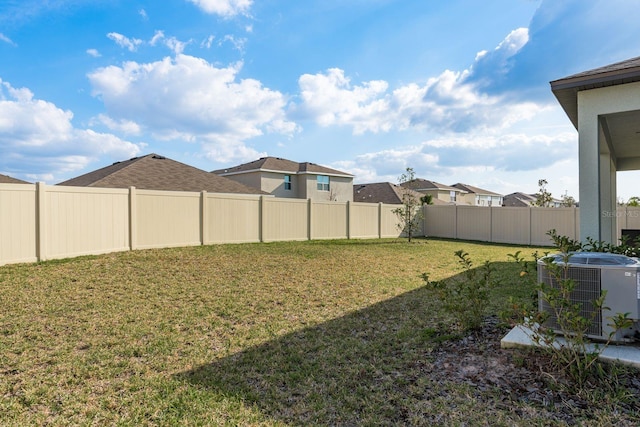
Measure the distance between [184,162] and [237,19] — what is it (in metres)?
11.6

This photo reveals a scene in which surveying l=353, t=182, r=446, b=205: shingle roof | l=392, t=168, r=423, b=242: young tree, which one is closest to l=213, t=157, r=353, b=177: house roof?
l=353, t=182, r=446, b=205: shingle roof

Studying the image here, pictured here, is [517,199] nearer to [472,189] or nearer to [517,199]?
[517,199]

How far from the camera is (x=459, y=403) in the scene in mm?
2717

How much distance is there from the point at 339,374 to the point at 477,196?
53044 mm

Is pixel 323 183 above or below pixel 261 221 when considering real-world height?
above

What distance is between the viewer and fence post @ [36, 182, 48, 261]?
817 cm

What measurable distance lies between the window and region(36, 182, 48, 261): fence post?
22.7 metres

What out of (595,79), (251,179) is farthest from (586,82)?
(251,179)

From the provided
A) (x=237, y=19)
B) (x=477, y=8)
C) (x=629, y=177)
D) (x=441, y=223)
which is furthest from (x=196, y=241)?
(x=629, y=177)

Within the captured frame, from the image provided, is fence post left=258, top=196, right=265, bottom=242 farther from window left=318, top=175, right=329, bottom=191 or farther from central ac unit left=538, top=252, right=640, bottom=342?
window left=318, top=175, right=329, bottom=191

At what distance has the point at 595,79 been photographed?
5250 millimetres

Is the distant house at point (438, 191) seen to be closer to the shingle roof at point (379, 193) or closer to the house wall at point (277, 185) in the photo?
the shingle roof at point (379, 193)

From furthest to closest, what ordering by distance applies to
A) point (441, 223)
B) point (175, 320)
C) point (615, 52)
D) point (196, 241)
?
point (441, 223), point (196, 241), point (615, 52), point (175, 320)

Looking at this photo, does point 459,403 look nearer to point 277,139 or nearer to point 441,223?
point 277,139
